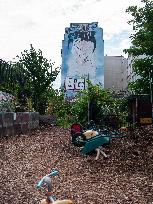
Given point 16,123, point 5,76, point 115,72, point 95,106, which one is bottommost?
point 16,123

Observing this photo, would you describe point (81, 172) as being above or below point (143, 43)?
below

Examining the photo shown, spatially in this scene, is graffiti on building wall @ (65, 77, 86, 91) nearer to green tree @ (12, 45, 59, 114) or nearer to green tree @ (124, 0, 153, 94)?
green tree @ (12, 45, 59, 114)

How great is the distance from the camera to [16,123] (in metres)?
13.9

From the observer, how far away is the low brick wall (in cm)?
1232

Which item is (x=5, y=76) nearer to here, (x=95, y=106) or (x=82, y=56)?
(x=95, y=106)

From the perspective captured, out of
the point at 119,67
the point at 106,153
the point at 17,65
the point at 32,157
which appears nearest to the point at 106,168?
the point at 106,153

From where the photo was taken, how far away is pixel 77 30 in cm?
5372

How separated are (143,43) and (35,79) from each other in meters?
11.1

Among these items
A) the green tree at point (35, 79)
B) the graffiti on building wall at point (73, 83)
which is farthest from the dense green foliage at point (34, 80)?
the graffiti on building wall at point (73, 83)

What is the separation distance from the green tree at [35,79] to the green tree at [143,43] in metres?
7.80

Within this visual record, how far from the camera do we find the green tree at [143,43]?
1244 centimetres

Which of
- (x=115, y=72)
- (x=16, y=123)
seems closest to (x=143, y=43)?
(x=16, y=123)

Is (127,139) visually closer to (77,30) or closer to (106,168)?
(106,168)

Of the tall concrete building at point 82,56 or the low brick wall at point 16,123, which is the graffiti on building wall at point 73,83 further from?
the low brick wall at point 16,123
